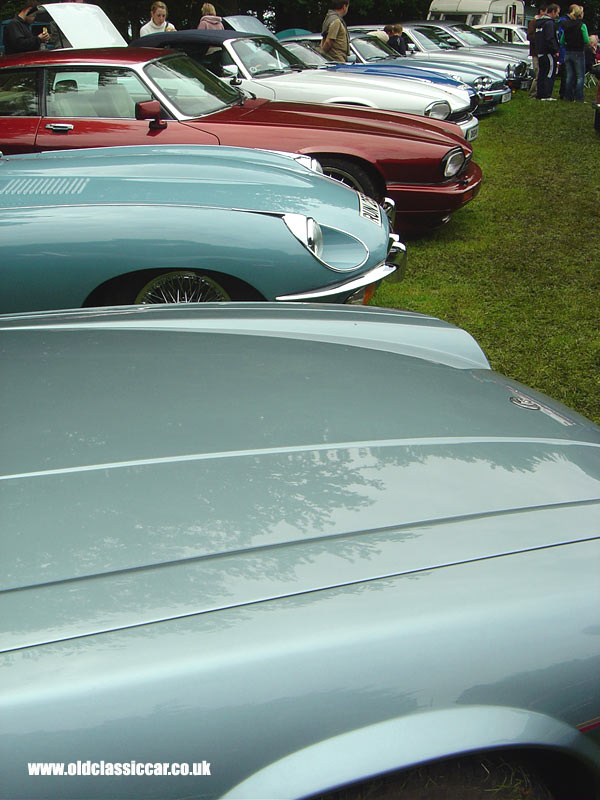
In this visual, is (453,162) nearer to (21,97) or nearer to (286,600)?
(21,97)

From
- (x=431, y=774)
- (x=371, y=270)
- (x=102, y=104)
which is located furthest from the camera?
(x=102, y=104)

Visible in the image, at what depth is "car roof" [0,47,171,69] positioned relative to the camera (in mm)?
5883

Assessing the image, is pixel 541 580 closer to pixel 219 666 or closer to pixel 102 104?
pixel 219 666

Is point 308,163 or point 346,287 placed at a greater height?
point 308,163

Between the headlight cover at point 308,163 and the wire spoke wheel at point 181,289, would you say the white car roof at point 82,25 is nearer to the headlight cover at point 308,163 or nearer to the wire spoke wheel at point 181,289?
the headlight cover at point 308,163

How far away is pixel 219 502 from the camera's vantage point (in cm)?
137

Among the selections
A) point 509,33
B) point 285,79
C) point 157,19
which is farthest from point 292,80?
point 509,33

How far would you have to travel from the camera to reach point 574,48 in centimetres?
1348

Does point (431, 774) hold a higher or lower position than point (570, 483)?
lower

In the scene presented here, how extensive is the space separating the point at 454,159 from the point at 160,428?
5169 millimetres

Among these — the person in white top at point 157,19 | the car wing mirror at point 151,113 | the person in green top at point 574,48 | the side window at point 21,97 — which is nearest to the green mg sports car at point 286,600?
the car wing mirror at point 151,113

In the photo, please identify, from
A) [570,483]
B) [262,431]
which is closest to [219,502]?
[262,431]

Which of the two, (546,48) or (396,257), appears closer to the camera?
(396,257)

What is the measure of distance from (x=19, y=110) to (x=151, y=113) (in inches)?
46.4
